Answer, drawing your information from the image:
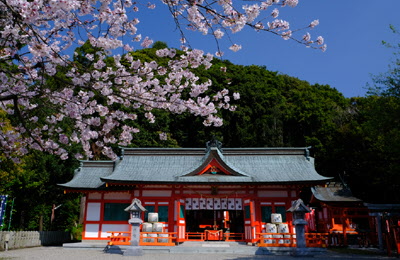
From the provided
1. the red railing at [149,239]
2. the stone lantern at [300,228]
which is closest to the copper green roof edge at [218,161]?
the red railing at [149,239]

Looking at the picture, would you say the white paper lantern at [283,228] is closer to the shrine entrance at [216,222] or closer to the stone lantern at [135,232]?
the shrine entrance at [216,222]

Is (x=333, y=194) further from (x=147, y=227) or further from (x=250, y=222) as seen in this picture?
(x=147, y=227)

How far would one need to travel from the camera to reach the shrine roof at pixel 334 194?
56.3 ft

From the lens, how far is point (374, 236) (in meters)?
16.8

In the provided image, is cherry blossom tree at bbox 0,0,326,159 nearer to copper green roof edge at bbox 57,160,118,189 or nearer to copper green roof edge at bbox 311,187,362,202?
copper green roof edge at bbox 57,160,118,189

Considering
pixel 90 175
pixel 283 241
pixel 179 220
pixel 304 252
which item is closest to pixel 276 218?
pixel 283 241

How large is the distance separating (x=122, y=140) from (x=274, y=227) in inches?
401

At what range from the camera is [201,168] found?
664 inches

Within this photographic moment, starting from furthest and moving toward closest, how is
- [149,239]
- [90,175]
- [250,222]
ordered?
1. [90,175]
2. [250,222]
3. [149,239]

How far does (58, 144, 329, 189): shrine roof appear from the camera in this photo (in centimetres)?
1616

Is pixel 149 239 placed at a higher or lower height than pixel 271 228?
lower

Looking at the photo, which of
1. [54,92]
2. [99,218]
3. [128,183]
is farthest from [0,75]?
[99,218]

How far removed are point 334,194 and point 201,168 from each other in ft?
28.4

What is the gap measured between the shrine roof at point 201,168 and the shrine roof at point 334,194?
5.83ft
